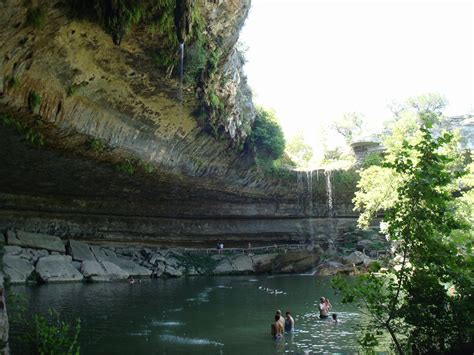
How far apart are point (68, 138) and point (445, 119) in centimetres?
3448

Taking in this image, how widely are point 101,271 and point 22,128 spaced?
12.9 metres

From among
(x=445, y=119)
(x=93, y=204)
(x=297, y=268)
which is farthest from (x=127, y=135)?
(x=445, y=119)

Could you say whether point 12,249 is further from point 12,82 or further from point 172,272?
point 12,82

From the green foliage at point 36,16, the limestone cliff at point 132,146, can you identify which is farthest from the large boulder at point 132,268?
the green foliage at point 36,16

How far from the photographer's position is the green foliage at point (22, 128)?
13.3 meters

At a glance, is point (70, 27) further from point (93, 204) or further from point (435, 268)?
point (93, 204)

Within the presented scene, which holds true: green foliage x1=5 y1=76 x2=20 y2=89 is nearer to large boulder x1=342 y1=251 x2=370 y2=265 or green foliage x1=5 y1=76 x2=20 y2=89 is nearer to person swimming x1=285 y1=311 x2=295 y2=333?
person swimming x1=285 y1=311 x2=295 y2=333

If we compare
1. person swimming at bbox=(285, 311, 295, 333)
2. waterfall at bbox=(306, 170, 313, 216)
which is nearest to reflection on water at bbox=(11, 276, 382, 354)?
person swimming at bbox=(285, 311, 295, 333)

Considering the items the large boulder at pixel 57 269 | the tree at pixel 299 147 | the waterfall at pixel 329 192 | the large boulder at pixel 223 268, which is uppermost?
the tree at pixel 299 147

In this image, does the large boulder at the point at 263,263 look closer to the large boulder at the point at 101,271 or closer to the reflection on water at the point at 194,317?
the reflection on water at the point at 194,317

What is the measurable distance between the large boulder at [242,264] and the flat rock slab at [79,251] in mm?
10362

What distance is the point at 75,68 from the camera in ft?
44.4

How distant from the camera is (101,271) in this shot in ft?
82.2

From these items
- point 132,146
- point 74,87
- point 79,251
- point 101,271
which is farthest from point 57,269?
point 74,87
